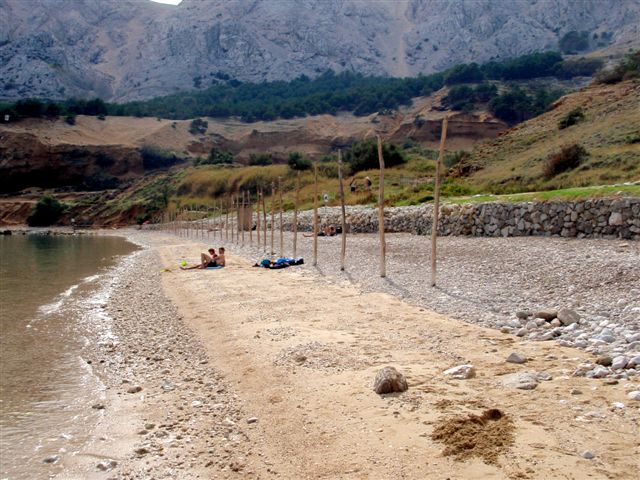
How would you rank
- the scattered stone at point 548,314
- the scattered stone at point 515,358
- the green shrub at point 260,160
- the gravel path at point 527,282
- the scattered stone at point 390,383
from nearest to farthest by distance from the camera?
1. the scattered stone at point 390,383
2. the scattered stone at point 515,358
3. the gravel path at point 527,282
4. the scattered stone at point 548,314
5. the green shrub at point 260,160

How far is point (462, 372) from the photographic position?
5.47m

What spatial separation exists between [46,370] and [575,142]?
27.7m

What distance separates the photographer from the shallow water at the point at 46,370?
5.48 metres

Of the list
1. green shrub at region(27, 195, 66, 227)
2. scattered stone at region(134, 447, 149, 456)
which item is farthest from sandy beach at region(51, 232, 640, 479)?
green shrub at region(27, 195, 66, 227)

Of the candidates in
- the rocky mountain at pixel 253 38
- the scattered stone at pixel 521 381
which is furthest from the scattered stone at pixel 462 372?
the rocky mountain at pixel 253 38

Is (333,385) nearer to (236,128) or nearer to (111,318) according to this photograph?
(111,318)

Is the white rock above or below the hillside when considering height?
below

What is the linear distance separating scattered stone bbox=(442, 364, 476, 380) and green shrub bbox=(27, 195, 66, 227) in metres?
79.1

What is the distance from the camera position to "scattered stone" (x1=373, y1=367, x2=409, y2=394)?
5242 mm

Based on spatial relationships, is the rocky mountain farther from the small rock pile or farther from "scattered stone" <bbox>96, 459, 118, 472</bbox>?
"scattered stone" <bbox>96, 459, 118, 472</bbox>

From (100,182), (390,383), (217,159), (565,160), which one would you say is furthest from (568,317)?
(100,182)

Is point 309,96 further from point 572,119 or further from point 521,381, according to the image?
point 521,381

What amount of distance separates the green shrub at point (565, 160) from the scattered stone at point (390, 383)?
2188 centimetres

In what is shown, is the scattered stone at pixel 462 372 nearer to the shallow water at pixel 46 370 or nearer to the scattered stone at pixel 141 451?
the scattered stone at pixel 141 451
